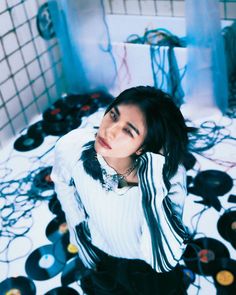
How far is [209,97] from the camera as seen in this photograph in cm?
210

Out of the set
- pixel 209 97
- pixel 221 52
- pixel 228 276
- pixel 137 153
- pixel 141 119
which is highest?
pixel 141 119

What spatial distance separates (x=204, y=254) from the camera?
4.74 feet

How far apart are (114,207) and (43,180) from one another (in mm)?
977

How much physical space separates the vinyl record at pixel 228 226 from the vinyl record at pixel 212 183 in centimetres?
12

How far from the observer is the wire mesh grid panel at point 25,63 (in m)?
2.13

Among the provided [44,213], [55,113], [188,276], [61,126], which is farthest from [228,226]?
[55,113]

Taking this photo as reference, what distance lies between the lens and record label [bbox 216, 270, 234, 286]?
134 centimetres

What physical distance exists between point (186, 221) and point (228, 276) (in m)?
0.29

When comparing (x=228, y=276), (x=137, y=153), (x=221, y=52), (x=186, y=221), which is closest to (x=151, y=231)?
(x=137, y=153)

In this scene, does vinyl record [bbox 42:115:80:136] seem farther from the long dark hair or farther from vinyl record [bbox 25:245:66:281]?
the long dark hair

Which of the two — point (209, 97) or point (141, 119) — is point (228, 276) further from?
point (209, 97)

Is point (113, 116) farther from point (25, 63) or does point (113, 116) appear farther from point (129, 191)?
point (25, 63)

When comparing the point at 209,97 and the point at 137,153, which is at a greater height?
the point at 137,153

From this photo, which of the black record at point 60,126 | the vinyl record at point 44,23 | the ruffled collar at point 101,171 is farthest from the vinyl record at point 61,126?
the ruffled collar at point 101,171
